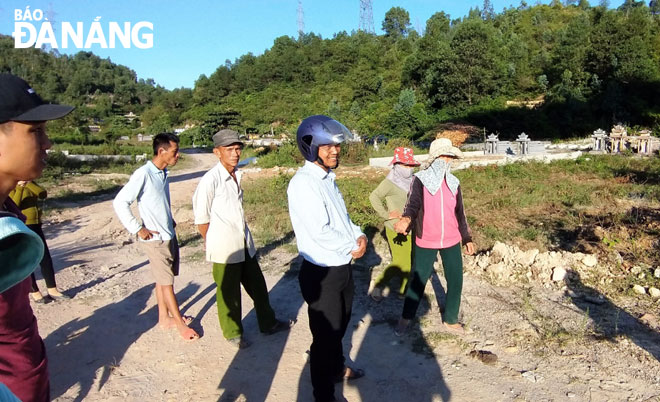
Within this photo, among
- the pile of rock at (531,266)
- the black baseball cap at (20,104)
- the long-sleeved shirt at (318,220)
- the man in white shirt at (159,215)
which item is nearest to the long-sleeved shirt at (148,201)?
the man in white shirt at (159,215)

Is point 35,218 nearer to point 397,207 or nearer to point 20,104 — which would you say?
point 397,207

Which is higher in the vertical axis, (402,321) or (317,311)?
(317,311)

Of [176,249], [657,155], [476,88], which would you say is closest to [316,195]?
[176,249]

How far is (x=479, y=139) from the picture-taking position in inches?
1096

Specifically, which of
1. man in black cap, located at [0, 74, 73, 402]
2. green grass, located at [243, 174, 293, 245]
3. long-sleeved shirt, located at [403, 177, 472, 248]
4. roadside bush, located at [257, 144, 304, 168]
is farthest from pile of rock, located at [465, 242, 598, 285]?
roadside bush, located at [257, 144, 304, 168]

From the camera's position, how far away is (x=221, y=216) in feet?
11.1

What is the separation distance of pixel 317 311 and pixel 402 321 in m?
1.37

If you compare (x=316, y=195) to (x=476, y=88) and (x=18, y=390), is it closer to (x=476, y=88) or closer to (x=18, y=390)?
(x=18, y=390)

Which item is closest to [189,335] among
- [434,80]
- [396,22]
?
[434,80]

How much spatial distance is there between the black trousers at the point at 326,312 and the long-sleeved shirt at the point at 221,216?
992 mm

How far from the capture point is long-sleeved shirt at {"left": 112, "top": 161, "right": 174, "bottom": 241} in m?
3.42

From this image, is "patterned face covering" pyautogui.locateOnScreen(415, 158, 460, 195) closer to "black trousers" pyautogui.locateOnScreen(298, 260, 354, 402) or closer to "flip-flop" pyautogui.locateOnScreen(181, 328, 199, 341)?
"black trousers" pyautogui.locateOnScreen(298, 260, 354, 402)

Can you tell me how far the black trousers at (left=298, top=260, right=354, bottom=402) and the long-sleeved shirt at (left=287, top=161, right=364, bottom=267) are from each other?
7 centimetres

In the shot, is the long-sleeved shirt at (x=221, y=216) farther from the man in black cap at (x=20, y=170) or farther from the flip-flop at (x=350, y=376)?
the man in black cap at (x=20, y=170)
